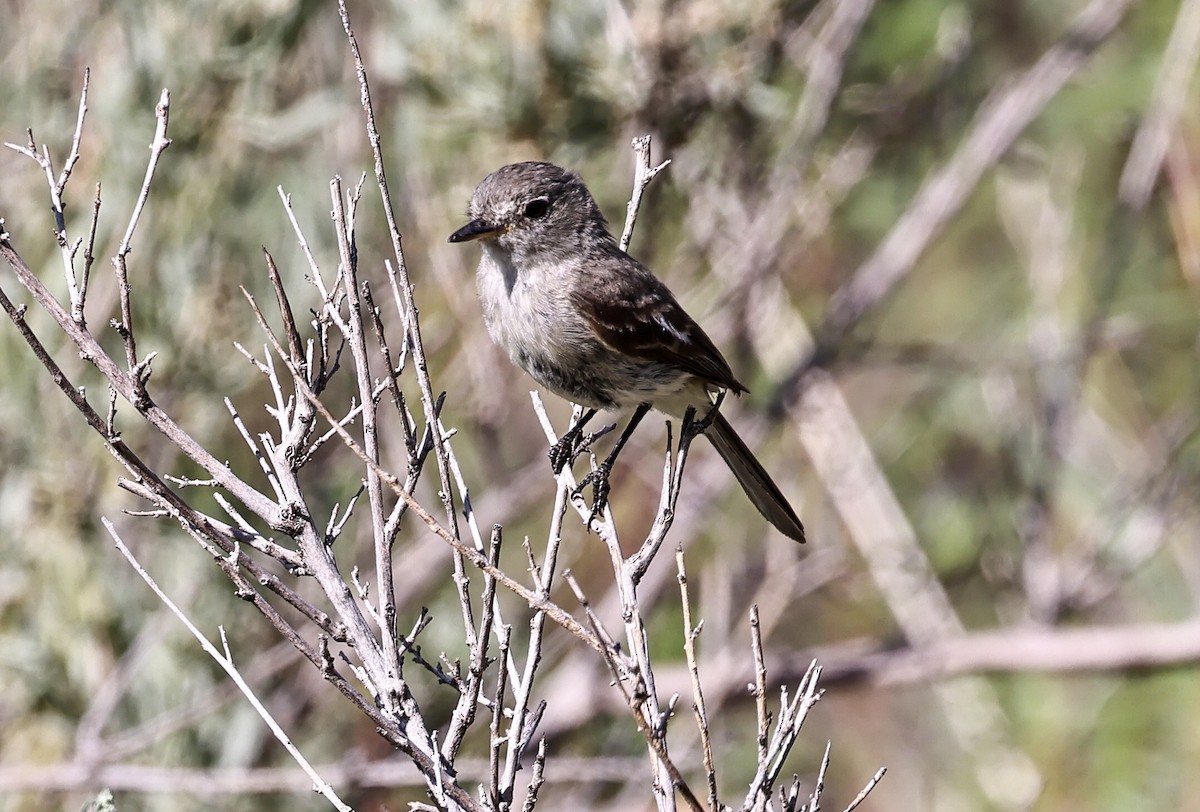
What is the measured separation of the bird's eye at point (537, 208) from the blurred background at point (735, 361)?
1470 millimetres

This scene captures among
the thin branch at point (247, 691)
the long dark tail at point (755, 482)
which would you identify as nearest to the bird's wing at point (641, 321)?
the long dark tail at point (755, 482)

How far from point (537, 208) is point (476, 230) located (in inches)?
10.3

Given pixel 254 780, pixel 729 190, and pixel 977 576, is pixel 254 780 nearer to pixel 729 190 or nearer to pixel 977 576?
pixel 729 190

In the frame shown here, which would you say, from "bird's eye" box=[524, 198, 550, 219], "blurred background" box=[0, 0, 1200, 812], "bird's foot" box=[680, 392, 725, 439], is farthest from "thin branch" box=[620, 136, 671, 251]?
"blurred background" box=[0, 0, 1200, 812]

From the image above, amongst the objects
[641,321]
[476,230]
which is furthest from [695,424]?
[476,230]

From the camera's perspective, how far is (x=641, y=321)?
359 cm

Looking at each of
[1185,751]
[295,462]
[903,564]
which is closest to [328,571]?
[295,462]

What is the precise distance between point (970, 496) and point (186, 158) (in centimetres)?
384

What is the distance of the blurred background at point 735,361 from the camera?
4.95m

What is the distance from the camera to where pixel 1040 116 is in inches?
256

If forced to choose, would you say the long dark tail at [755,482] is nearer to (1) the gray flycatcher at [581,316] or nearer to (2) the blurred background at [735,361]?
(1) the gray flycatcher at [581,316]

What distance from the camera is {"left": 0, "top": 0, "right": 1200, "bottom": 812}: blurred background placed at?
4.95m

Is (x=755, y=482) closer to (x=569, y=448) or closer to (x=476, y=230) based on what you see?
(x=569, y=448)

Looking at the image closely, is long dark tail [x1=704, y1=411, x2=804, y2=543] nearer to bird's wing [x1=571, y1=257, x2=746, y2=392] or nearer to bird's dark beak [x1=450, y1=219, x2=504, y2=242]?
bird's wing [x1=571, y1=257, x2=746, y2=392]
